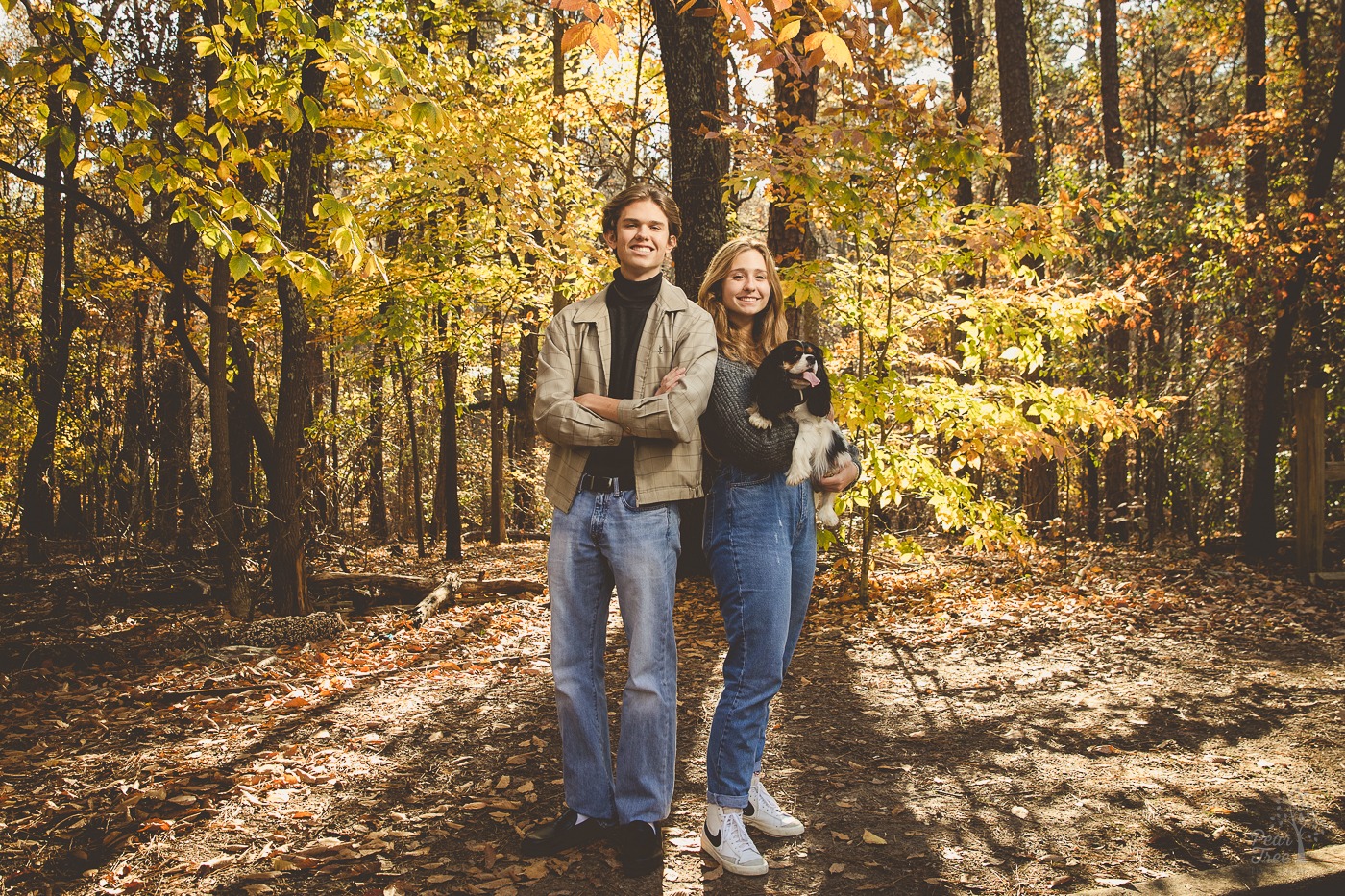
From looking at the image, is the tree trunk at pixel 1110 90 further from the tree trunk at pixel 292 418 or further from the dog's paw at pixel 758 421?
the dog's paw at pixel 758 421

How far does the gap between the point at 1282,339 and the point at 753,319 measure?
24.2 feet

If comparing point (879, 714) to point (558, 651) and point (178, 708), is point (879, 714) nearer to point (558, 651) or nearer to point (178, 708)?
point (558, 651)

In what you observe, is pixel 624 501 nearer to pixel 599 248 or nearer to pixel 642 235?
pixel 642 235

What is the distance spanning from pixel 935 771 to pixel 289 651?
4.45 meters

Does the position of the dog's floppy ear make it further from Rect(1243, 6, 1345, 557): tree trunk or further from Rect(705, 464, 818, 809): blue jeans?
Rect(1243, 6, 1345, 557): tree trunk

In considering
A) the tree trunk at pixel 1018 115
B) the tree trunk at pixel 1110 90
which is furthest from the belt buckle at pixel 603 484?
the tree trunk at pixel 1110 90

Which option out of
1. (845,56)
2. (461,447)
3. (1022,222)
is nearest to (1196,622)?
(1022,222)

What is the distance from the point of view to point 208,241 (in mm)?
3295

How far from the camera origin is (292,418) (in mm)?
6488

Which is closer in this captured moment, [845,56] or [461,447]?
[845,56]

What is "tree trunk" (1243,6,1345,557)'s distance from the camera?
743cm

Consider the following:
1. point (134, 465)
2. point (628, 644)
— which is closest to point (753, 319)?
point (628, 644)

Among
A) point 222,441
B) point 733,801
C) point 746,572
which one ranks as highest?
point 222,441

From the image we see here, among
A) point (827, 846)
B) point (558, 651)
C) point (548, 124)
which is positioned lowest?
point (827, 846)
